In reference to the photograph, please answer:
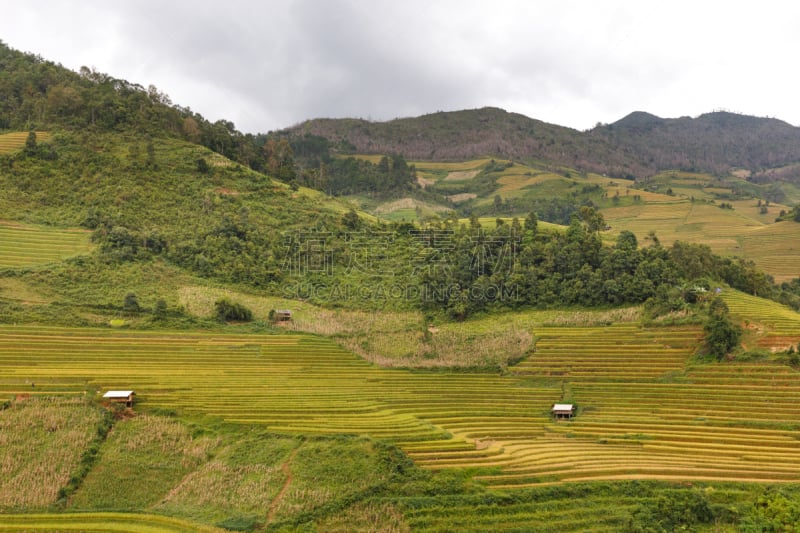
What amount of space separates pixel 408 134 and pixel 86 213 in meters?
120

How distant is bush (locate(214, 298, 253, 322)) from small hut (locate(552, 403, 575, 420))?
28177 mm

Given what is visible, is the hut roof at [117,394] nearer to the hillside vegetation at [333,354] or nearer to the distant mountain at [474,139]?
the hillside vegetation at [333,354]

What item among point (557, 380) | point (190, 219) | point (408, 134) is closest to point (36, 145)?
point (190, 219)

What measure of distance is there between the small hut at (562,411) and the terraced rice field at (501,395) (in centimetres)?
72

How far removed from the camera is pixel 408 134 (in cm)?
17438

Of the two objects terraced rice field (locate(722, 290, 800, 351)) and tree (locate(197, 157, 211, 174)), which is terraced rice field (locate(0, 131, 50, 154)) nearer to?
tree (locate(197, 157, 211, 174))

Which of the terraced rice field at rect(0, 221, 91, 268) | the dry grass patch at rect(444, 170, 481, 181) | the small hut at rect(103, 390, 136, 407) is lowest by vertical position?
the small hut at rect(103, 390, 136, 407)

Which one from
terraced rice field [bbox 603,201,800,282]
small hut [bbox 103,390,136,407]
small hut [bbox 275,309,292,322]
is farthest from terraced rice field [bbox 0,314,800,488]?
terraced rice field [bbox 603,201,800,282]

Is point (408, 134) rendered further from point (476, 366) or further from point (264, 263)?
point (476, 366)

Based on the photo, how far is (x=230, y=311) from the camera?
5250cm

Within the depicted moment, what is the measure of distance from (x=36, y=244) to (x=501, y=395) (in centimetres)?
4671

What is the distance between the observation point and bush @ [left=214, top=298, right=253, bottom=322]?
5234 centimetres

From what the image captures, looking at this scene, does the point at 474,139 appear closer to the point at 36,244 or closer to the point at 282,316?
the point at 282,316

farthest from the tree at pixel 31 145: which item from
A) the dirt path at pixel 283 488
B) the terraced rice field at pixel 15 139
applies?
the dirt path at pixel 283 488
